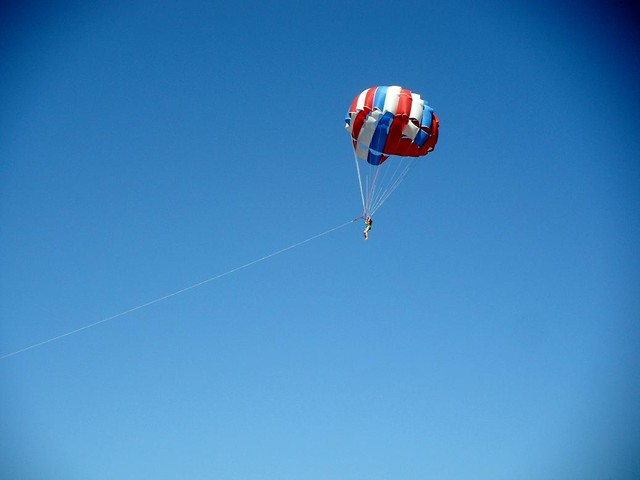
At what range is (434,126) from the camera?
81.3 feet

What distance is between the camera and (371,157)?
1000 inches

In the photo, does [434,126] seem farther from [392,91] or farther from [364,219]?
[364,219]

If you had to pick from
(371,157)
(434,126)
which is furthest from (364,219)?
(434,126)

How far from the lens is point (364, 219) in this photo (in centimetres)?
2466

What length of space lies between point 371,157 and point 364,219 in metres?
2.63

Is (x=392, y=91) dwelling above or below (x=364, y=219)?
above

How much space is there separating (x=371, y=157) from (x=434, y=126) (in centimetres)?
273

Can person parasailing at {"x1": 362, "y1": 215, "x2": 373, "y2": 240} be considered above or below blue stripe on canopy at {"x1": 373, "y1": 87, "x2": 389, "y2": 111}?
→ below

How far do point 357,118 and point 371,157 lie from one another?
1.70 meters

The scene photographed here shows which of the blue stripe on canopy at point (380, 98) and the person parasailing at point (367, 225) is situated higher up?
the blue stripe on canopy at point (380, 98)

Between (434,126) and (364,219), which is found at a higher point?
(434,126)

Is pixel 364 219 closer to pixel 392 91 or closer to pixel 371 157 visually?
pixel 371 157

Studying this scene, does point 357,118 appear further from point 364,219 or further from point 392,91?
point 364,219

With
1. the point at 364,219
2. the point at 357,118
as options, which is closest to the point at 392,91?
the point at 357,118
